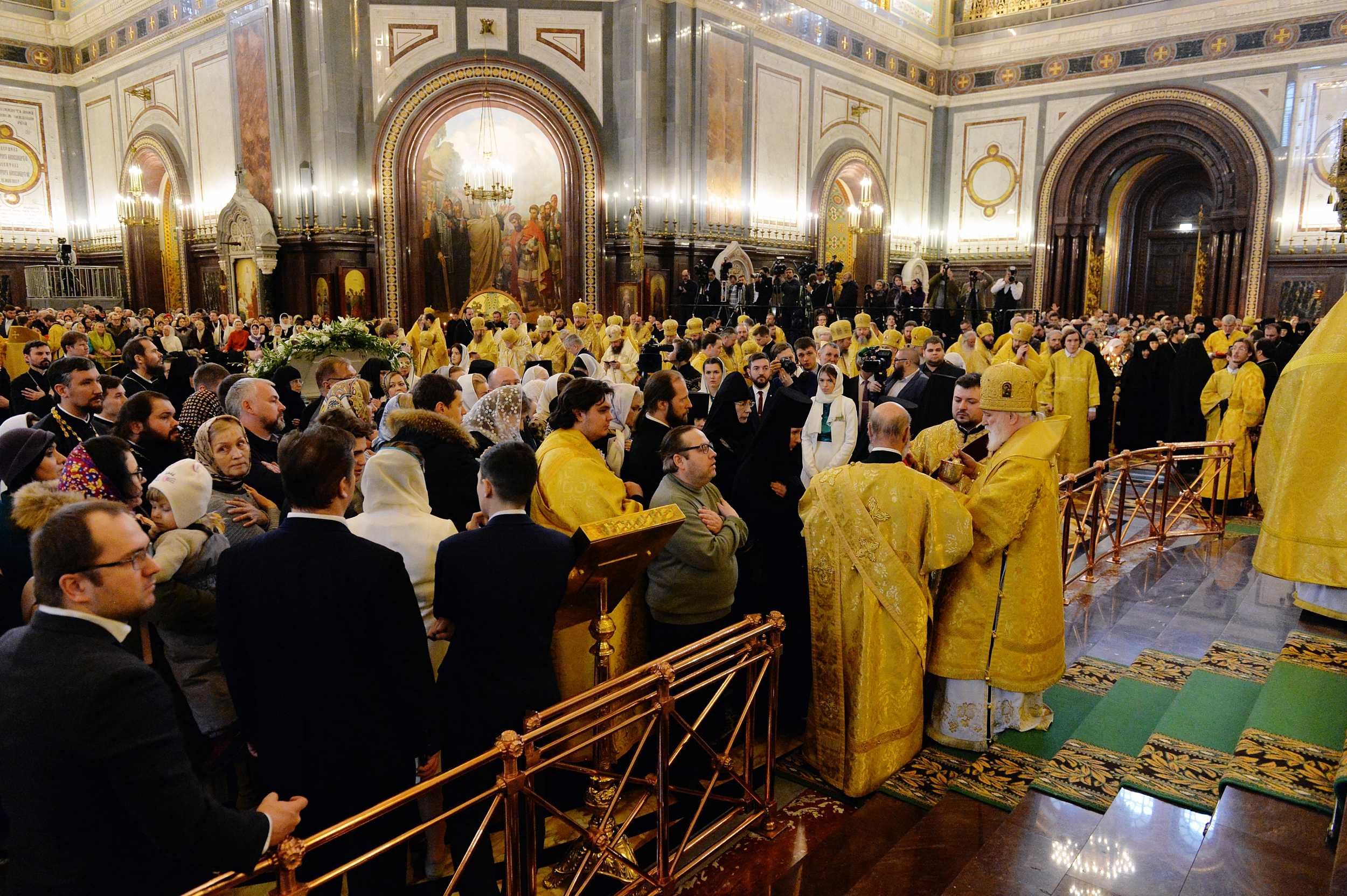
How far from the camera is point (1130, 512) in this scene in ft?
28.0

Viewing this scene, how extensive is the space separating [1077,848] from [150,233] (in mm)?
25216

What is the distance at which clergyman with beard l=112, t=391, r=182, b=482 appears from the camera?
157 inches

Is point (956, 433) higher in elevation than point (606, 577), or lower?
higher

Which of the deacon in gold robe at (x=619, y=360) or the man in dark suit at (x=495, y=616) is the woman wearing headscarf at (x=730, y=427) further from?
the deacon in gold robe at (x=619, y=360)

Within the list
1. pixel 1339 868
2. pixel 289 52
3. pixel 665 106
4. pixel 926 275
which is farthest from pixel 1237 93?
pixel 1339 868

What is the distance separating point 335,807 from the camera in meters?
2.50

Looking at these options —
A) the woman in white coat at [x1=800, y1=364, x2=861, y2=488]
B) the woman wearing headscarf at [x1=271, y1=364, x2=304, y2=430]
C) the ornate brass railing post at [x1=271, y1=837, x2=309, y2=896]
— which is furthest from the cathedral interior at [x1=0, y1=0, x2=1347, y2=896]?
the woman wearing headscarf at [x1=271, y1=364, x2=304, y2=430]

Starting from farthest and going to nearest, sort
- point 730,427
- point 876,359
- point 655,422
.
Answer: point 876,359
point 730,427
point 655,422

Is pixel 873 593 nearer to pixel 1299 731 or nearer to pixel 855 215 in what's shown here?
pixel 1299 731

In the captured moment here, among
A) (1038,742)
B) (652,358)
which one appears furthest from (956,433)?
(652,358)

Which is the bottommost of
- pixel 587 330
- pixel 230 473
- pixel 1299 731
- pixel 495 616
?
pixel 1299 731

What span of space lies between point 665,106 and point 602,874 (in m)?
16.1

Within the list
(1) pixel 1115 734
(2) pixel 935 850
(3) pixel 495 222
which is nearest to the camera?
(2) pixel 935 850

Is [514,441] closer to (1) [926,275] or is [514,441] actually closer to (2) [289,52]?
(2) [289,52]
